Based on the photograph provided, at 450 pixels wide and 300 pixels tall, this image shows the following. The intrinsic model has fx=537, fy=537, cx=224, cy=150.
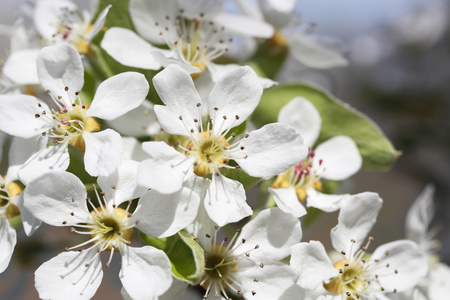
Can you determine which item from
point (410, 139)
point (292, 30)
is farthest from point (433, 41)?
point (292, 30)

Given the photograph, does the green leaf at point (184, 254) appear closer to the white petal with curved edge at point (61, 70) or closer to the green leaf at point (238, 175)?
the green leaf at point (238, 175)

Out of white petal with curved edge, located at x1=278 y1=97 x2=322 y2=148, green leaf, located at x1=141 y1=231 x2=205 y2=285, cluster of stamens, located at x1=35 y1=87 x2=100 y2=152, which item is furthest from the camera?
white petal with curved edge, located at x1=278 y1=97 x2=322 y2=148

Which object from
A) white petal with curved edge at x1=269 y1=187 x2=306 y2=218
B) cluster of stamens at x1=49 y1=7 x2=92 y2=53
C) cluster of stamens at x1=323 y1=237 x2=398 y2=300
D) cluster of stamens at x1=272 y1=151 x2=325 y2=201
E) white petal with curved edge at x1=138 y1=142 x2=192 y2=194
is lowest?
cluster of stamens at x1=323 y1=237 x2=398 y2=300

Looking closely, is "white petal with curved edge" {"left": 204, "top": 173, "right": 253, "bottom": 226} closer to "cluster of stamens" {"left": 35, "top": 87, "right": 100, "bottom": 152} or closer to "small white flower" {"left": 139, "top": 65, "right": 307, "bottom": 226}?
"small white flower" {"left": 139, "top": 65, "right": 307, "bottom": 226}

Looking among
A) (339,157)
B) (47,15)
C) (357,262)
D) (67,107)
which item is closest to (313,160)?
(339,157)

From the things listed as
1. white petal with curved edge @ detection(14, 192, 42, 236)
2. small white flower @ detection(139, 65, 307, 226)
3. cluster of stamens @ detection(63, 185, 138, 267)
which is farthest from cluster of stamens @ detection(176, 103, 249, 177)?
white petal with curved edge @ detection(14, 192, 42, 236)

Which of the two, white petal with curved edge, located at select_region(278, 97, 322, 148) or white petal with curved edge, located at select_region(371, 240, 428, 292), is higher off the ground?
white petal with curved edge, located at select_region(278, 97, 322, 148)

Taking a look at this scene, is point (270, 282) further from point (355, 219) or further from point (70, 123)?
point (70, 123)
